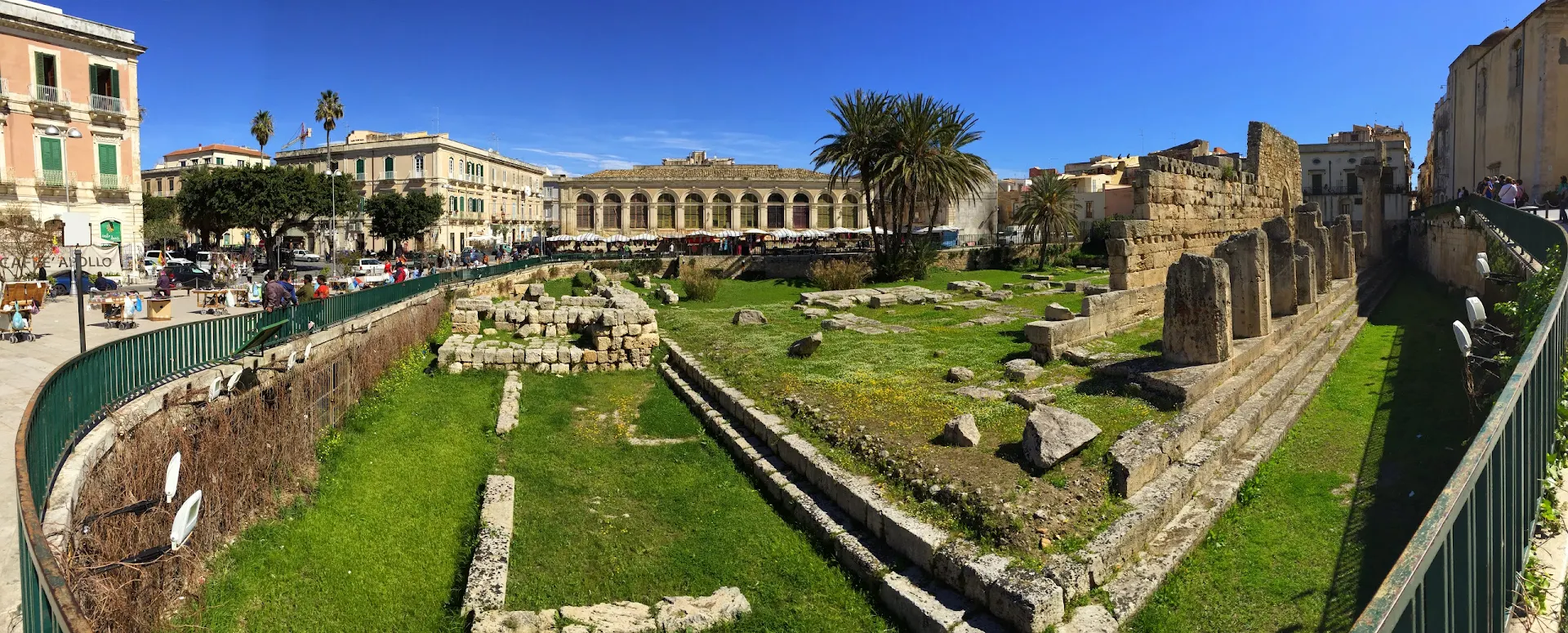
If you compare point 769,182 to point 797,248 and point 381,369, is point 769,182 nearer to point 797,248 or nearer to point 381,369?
point 797,248

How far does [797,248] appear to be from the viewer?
46.9 meters

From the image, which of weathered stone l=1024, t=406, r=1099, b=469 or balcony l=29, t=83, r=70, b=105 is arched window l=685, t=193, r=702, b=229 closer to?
balcony l=29, t=83, r=70, b=105

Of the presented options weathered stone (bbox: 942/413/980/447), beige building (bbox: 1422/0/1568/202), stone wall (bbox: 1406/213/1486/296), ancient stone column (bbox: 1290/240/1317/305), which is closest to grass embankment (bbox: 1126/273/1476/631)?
weathered stone (bbox: 942/413/980/447)

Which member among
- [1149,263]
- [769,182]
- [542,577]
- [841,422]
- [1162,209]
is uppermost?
[769,182]

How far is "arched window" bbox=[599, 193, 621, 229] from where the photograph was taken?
60.2m

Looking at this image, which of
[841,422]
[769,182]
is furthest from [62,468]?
[769,182]

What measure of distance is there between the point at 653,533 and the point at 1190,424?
219 inches

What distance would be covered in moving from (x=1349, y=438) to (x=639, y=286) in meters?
27.7

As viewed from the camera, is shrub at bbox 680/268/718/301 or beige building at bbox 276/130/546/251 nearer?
shrub at bbox 680/268/718/301

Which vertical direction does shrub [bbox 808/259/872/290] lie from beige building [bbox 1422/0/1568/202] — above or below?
below

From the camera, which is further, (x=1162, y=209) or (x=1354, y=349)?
(x=1162, y=209)

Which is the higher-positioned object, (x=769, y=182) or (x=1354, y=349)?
(x=769, y=182)

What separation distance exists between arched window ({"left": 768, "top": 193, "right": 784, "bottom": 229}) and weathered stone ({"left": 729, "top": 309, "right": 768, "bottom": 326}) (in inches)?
1633

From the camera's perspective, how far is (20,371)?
11125 mm
